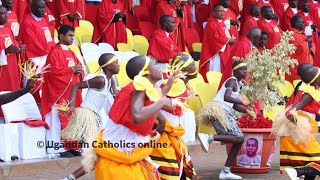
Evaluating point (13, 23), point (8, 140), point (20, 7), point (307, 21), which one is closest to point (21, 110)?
point (8, 140)

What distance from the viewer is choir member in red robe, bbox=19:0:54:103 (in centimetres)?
1210

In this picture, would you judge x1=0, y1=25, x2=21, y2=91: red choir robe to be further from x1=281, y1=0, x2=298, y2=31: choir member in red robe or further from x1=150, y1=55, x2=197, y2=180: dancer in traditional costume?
x1=281, y1=0, x2=298, y2=31: choir member in red robe

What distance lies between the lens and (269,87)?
11.2 m

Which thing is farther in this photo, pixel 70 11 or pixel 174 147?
pixel 70 11

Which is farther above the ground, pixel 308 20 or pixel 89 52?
pixel 89 52

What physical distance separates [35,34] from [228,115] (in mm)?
3505

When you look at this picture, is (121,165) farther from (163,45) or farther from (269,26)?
(269,26)

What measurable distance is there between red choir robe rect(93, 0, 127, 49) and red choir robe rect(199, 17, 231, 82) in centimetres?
163

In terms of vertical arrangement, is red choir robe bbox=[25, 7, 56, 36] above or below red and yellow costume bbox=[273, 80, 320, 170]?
above

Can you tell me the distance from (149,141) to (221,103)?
11.5 feet

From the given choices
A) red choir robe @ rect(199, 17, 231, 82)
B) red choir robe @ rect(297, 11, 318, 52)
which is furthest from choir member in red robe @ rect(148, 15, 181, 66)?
red choir robe @ rect(297, 11, 318, 52)

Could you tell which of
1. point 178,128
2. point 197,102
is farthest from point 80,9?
point 178,128

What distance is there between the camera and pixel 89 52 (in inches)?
523

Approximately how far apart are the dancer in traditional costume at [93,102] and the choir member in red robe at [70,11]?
174 inches
